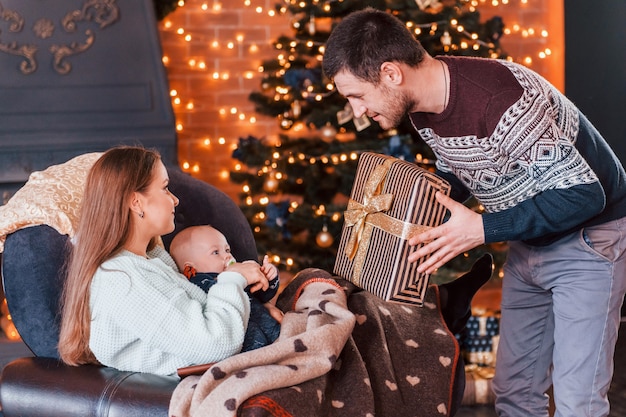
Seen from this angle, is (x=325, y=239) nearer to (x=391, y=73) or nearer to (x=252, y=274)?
(x=252, y=274)

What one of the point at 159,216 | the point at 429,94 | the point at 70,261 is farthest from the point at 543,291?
the point at 70,261

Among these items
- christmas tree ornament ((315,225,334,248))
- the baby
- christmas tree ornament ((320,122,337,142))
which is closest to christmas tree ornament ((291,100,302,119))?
christmas tree ornament ((320,122,337,142))

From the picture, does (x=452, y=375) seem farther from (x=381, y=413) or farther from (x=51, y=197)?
(x=51, y=197)

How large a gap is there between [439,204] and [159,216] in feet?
Result: 2.26

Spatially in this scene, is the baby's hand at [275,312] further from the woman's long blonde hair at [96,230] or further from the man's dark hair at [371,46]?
the man's dark hair at [371,46]

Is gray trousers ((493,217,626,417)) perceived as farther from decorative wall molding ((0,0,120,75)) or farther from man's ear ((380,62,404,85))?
decorative wall molding ((0,0,120,75))

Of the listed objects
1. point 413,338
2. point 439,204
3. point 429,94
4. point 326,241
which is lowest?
point 326,241

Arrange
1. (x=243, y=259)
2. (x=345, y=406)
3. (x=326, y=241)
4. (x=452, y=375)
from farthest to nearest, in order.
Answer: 1. (x=326, y=241)
2. (x=243, y=259)
3. (x=452, y=375)
4. (x=345, y=406)

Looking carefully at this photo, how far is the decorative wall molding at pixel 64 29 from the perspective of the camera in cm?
363

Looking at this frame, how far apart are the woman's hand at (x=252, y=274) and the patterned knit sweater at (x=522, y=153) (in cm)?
56

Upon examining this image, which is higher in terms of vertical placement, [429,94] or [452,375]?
[429,94]

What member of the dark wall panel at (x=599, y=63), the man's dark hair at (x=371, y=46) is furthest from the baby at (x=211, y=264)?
the dark wall panel at (x=599, y=63)

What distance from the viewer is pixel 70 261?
1.86m

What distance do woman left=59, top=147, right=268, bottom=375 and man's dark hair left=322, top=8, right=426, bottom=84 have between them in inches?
21.7
